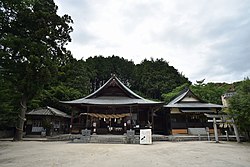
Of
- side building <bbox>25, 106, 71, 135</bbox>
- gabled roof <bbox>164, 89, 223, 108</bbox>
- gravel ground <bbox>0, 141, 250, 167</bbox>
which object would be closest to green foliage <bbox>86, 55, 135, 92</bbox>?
side building <bbox>25, 106, 71, 135</bbox>

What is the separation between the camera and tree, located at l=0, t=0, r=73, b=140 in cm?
1273

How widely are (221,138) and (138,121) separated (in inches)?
314

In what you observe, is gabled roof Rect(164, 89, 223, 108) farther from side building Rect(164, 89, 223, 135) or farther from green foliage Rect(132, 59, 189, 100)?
green foliage Rect(132, 59, 189, 100)

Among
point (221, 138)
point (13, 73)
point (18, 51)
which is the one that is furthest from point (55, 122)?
point (221, 138)

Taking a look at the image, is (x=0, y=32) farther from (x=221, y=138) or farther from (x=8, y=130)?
(x=221, y=138)

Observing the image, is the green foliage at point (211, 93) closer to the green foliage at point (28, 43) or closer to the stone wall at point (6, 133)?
the green foliage at point (28, 43)

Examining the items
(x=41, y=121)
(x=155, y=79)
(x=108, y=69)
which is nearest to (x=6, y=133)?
(x=41, y=121)

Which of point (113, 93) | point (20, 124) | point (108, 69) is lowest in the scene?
point (20, 124)

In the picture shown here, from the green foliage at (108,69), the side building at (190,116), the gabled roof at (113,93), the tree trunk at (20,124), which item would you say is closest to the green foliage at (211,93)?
the side building at (190,116)

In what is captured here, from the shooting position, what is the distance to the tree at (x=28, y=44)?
41.8 ft

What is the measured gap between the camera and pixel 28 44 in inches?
526

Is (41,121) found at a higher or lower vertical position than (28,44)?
lower

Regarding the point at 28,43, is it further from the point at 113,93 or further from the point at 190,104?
the point at 190,104

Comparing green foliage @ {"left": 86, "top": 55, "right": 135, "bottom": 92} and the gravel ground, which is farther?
green foliage @ {"left": 86, "top": 55, "right": 135, "bottom": 92}
